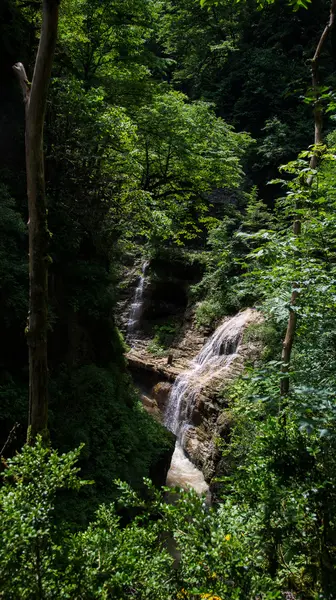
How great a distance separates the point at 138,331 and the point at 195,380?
5.59m

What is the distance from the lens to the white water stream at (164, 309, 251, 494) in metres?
10.7

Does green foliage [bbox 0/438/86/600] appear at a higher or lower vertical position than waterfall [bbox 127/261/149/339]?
lower

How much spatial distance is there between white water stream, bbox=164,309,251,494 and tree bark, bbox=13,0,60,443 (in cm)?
759

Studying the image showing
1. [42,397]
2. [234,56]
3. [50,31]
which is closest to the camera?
[50,31]

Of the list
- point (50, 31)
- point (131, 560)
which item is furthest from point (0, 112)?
point (131, 560)

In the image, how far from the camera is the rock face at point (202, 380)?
10.3m

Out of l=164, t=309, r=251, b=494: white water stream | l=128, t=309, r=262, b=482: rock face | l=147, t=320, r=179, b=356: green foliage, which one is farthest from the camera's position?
l=147, t=320, r=179, b=356: green foliage

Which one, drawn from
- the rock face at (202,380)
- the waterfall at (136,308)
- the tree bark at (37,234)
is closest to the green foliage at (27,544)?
the tree bark at (37,234)

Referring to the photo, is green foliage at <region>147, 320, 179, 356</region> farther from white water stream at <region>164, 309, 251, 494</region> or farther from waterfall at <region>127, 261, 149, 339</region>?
white water stream at <region>164, 309, 251, 494</region>

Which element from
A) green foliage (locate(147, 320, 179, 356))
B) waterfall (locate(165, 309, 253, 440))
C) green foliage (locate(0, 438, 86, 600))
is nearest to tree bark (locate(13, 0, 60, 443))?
green foliage (locate(0, 438, 86, 600))

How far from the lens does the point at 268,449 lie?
8.48 feet

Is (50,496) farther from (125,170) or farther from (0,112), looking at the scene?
(125,170)

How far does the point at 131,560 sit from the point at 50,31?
399cm

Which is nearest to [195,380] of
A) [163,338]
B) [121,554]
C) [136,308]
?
[163,338]
